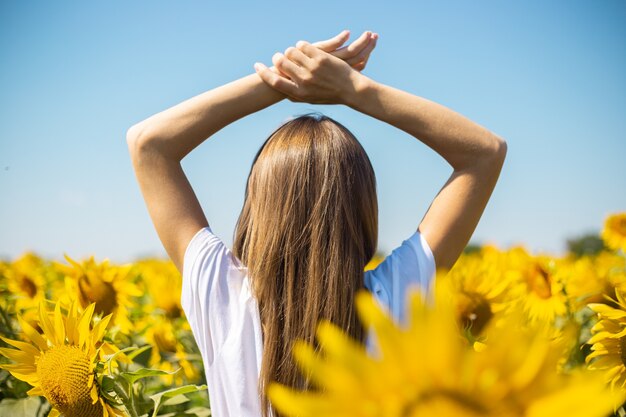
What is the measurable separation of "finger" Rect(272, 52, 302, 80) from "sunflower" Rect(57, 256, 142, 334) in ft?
4.93

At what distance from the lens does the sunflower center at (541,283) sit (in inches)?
120

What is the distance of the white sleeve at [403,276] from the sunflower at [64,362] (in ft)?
2.42

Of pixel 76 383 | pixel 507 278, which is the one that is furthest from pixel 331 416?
pixel 507 278

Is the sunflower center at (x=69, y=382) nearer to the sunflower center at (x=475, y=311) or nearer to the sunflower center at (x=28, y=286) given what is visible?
the sunflower center at (x=475, y=311)

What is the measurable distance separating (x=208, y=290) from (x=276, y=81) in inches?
21.9

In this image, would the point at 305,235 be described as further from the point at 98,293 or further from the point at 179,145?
the point at 98,293

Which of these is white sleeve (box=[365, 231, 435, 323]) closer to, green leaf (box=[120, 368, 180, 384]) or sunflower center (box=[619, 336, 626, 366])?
green leaf (box=[120, 368, 180, 384])

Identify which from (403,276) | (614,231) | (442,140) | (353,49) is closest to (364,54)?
(353,49)

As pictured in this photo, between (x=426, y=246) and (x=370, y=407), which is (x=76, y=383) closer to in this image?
(x=426, y=246)

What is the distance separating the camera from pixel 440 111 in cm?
157

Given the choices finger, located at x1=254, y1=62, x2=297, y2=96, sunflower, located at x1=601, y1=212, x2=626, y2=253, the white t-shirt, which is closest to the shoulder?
the white t-shirt

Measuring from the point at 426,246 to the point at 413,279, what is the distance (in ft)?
0.26

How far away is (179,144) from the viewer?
5.28 feet

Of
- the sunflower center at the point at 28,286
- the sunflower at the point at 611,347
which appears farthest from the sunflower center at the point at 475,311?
the sunflower center at the point at 28,286
